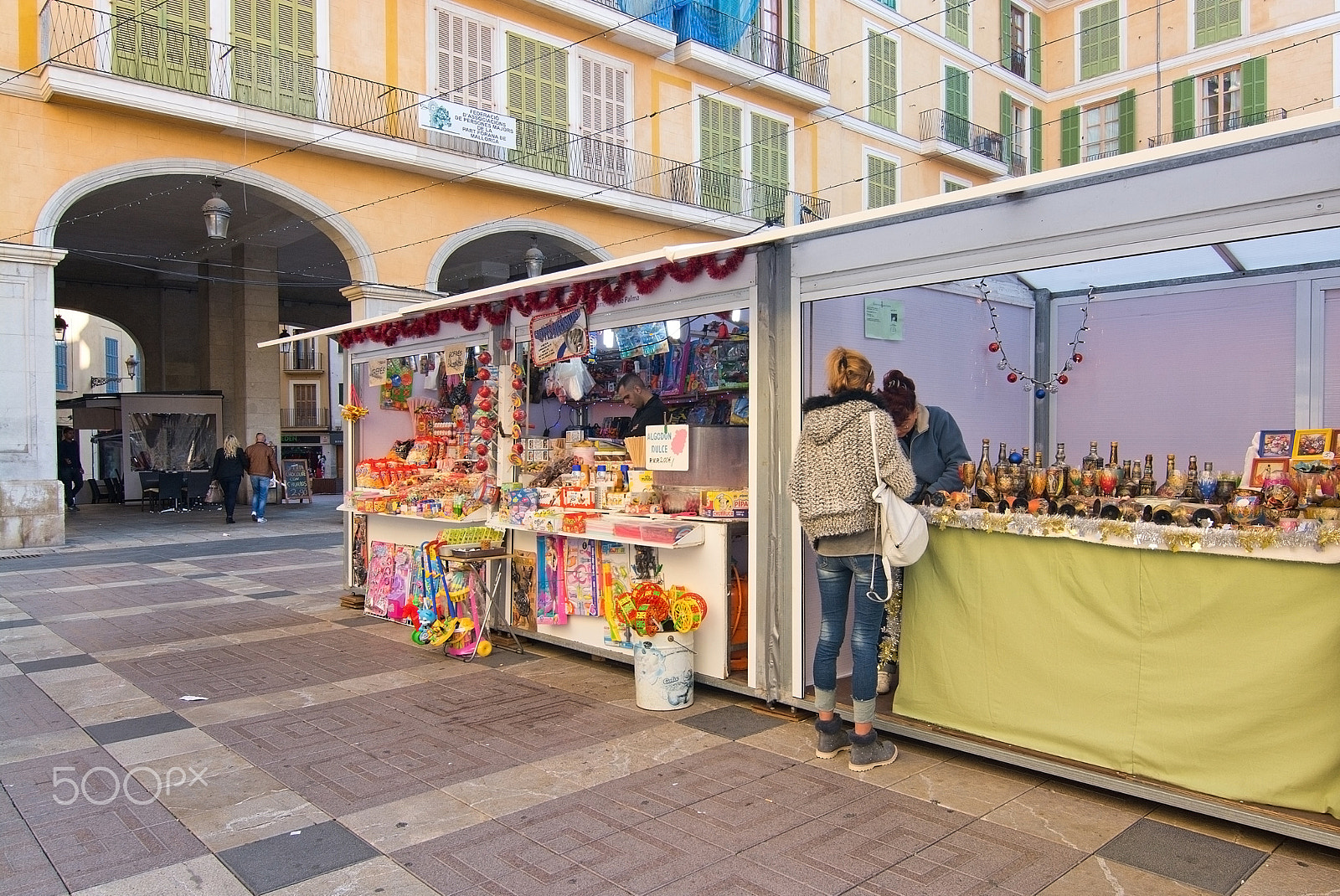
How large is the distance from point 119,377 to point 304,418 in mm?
6759

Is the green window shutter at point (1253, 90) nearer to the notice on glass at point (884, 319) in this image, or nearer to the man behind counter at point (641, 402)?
the man behind counter at point (641, 402)

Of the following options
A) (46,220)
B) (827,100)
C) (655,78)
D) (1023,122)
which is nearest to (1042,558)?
(46,220)

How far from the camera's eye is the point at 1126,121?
24109 millimetres

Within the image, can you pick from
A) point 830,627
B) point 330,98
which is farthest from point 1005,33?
point 830,627

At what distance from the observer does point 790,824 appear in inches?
143

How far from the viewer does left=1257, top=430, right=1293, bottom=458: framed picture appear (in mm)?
4582

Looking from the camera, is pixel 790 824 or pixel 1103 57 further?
pixel 1103 57

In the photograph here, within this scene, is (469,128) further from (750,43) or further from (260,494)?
(260,494)

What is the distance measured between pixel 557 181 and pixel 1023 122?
14.6 m

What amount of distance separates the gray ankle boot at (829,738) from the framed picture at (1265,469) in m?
2.12

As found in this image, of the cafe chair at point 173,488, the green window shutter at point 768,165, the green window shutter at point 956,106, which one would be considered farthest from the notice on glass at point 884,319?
the green window shutter at point 956,106

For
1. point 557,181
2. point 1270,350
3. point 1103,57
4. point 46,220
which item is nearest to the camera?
point 1270,350

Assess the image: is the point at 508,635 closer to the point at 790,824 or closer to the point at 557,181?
the point at 790,824

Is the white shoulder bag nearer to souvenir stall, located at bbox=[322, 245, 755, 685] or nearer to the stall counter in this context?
the stall counter
